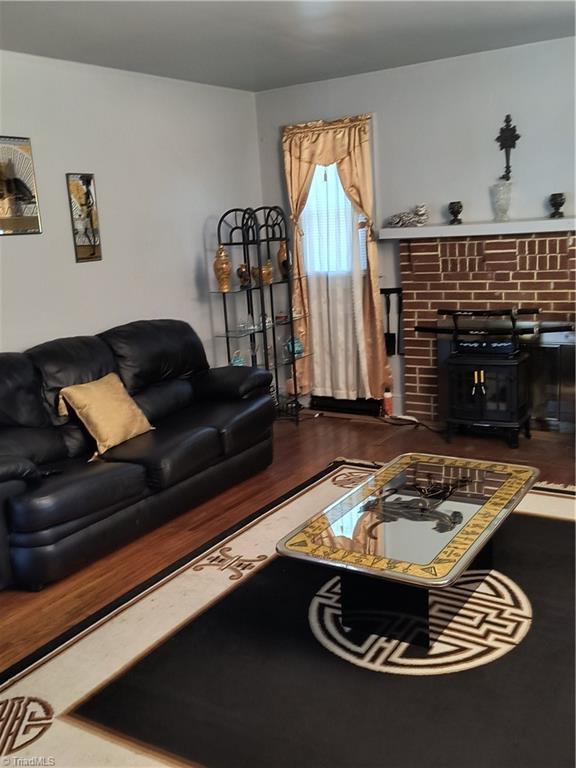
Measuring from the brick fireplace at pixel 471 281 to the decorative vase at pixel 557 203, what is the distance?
0.12m

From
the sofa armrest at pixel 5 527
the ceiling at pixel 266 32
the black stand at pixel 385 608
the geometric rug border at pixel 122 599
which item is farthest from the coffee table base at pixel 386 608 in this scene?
the ceiling at pixel 266 32

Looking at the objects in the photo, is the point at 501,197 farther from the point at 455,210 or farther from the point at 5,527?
the point at 5,527

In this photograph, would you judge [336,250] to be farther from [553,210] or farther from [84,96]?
[84,96]

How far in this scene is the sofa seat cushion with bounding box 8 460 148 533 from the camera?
3.25 metres

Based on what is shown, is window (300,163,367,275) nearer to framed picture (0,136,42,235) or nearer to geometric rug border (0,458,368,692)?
geometric rug border (0,458,368,692)

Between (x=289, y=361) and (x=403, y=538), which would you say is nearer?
(x=403, y=538)

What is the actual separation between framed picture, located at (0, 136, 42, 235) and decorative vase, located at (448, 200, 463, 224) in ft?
8.88

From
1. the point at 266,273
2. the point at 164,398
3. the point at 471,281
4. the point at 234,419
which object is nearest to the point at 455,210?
the point at 471,281

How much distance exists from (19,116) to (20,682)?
302cm

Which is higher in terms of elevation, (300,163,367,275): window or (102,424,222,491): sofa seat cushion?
(300,163,367,275): window

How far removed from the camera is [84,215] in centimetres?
466

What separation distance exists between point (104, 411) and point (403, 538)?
6.23 ft

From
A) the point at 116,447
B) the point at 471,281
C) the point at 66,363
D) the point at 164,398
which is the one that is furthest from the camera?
the point at 471,281

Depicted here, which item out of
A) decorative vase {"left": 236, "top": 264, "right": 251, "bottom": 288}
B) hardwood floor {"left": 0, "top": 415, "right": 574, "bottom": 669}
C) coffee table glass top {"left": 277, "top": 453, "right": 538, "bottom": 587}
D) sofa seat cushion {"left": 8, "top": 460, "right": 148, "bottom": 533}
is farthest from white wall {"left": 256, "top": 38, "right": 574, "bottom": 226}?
sofa seat cushion {"left": 8, "top": 460, "right": 148, "bottom": 533}
